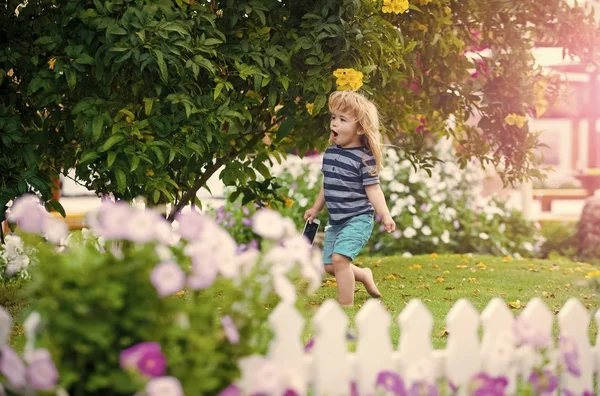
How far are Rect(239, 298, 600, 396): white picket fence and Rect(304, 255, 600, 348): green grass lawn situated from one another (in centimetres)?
112

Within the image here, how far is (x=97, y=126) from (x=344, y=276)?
1.53 metres

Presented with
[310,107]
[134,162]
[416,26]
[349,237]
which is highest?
[416,26]

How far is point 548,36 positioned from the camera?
6129 mm

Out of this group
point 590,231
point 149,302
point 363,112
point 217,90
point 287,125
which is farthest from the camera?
point 590,231

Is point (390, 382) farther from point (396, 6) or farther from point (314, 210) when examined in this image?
point (314, 210)

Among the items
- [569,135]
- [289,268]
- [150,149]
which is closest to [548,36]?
[150,149]

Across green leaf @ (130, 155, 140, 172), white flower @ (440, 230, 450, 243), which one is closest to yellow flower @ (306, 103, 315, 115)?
green leaf @ (130, 155, 140, 172)

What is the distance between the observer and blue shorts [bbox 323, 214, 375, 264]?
4.79 meters

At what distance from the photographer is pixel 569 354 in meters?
2.69

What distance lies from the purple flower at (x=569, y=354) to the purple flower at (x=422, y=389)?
1.51 ft

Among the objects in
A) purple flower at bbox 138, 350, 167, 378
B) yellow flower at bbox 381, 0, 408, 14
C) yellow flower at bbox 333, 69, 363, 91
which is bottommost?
purple flower at bbox 138, 350, 167, 378

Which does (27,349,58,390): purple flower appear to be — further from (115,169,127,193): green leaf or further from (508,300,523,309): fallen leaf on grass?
(508,300,523,309): fallen leaf on grass

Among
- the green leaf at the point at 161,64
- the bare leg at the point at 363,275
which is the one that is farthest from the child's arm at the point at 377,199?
the green leaf at the point at 161,64

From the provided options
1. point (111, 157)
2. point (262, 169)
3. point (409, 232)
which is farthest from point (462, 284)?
point (409, 232)
